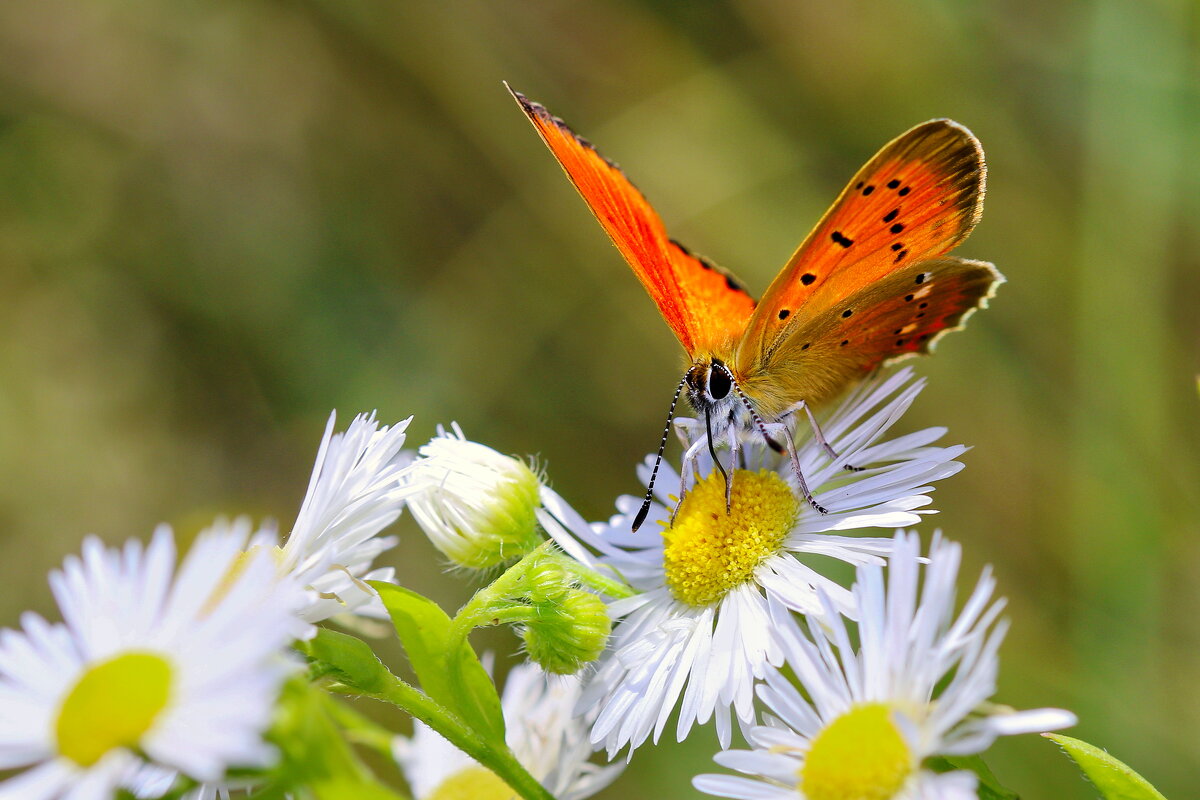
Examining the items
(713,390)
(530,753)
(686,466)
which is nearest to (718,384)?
(713,390)

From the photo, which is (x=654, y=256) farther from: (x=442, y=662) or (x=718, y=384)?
(x=442, y=662)

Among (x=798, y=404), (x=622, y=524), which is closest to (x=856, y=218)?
(x=798, y=404)

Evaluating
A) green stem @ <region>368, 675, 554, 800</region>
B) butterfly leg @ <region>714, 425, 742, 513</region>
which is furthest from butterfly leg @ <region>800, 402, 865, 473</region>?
green stem @ <region>368, 675, 554, 800</region>

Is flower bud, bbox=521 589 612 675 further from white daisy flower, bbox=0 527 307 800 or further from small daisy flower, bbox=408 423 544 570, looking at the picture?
white daisy flower, bbox=0 527 307 800

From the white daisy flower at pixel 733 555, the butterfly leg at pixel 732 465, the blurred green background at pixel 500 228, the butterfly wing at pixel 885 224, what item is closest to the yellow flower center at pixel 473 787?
the white daisy flower at pixel 733 555

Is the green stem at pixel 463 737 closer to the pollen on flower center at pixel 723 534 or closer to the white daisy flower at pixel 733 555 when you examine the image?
the white daisy flower at pixel 733 555

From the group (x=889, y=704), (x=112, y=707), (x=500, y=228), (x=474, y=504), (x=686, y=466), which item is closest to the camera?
(x=112, y=707)

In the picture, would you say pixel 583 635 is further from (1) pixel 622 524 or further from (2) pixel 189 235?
(2) pixel 189 235
